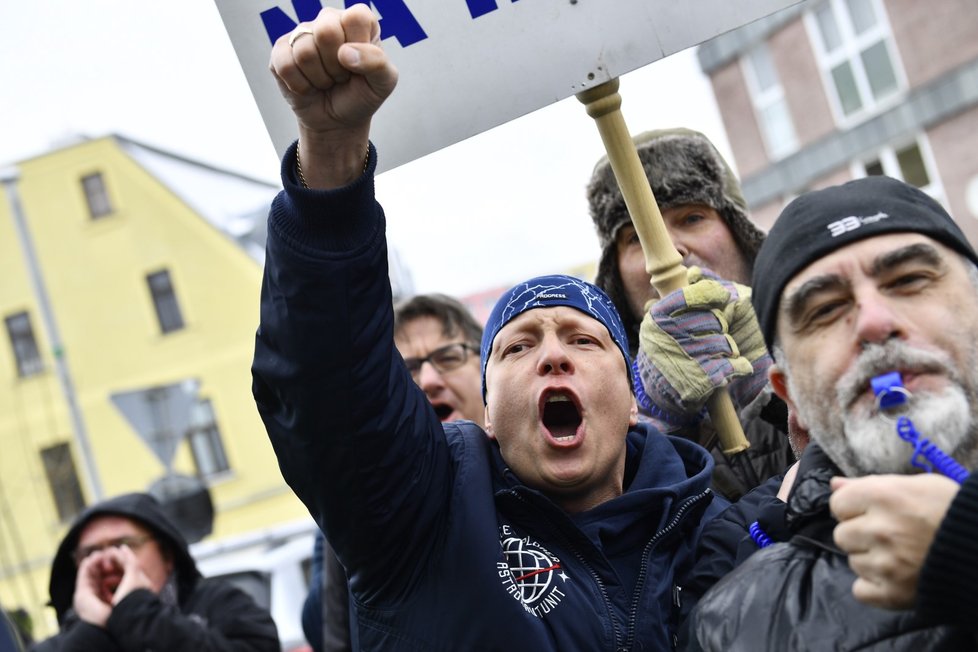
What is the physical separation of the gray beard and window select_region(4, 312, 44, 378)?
3140 cm

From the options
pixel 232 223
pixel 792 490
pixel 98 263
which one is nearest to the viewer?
pixel 792 490

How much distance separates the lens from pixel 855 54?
23734mm

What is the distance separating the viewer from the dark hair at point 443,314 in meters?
4.38

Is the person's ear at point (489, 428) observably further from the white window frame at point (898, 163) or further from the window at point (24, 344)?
the window at point (24, 344)

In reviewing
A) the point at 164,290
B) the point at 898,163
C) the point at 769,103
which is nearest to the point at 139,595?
the point at 898,163

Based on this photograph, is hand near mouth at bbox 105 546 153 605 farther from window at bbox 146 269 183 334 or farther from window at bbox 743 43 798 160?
window at bbox 146 269 183 334

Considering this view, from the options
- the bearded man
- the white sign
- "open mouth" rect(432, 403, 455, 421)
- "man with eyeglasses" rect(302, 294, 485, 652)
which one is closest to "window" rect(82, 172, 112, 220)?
"man with eyeglasses" rect(302, 294, 485, 652)

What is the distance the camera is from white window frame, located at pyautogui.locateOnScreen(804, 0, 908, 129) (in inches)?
904

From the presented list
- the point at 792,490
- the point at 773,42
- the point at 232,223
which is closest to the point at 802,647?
the point at 792,490

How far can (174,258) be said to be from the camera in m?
31.8

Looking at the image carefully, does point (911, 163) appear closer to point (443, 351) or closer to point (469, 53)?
point (443, 351)

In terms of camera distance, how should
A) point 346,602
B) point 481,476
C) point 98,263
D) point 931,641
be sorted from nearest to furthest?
point 931,641
point 481,476
point 346,602
point 98,263

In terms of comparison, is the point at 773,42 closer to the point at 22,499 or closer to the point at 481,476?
the point at 22,499

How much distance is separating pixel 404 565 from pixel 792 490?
0.73 meters
